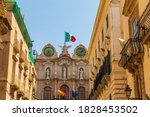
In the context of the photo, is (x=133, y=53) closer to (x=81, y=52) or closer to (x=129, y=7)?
(x=129, y=7)

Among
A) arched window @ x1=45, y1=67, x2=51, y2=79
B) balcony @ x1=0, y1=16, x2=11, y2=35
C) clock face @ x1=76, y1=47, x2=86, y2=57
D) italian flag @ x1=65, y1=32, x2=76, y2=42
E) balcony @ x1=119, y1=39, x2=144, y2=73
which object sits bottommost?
balcony @ x1=119, y1=39, x2=144, y2=73

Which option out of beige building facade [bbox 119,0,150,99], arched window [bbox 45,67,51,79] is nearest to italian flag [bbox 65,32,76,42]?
arched window [bbox 45,67,51,79]

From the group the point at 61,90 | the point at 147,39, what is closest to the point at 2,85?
the point at 147,39

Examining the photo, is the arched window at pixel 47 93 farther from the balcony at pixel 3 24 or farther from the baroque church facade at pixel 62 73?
the balcony at pixel 3 24

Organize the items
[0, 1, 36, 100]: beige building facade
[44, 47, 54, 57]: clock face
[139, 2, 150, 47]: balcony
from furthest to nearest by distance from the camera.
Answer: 1. [44, 47, 54, 57]: clock face
2. [0, 1, 36, 100]: beige building facade
3. [139, 2, 150, 47]: balcony

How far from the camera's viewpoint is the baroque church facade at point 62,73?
51.4 m

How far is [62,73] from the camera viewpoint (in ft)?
173

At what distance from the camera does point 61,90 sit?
51.5 m

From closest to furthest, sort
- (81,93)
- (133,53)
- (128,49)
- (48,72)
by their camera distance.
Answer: (133,53) → (128,49) → (81,93) → (48,72)

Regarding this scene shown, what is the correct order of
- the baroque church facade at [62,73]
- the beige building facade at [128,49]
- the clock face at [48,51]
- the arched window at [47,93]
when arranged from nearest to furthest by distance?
the beige building facade at [128,49]
the arched window at [47,93]
the baroque church facade at [62,73]
the clock face at [48,51]

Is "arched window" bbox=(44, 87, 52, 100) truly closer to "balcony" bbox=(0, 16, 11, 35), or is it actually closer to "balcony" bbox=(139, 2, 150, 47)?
"balcony" bbox=(0, 16, 11, 35)

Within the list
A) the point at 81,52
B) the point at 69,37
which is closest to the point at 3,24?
the point at 69,37

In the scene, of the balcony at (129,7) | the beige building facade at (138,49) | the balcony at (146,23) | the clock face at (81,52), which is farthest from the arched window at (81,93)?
the balcony at (146,23)

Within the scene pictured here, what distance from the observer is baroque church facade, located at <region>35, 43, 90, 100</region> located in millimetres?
51400
